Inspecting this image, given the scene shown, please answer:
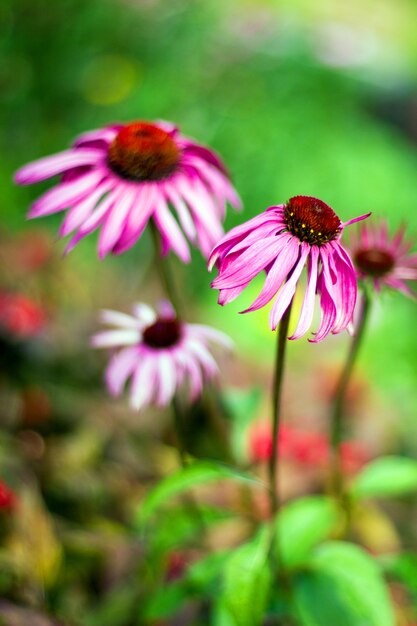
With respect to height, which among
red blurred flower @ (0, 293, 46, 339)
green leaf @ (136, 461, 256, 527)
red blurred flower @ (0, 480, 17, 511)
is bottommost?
red blurred flower @ (0, 480, 17, 511)

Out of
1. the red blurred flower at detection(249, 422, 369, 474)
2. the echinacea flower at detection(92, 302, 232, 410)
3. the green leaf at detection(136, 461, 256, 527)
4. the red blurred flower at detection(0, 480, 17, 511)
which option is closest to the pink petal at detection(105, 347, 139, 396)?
the echinacea flower at detection(92, 302, 232, 410)

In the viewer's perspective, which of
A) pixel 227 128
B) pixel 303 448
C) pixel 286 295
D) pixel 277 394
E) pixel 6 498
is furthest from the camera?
pixel 227 128

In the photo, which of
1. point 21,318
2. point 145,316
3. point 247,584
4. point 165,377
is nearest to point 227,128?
point 21,318

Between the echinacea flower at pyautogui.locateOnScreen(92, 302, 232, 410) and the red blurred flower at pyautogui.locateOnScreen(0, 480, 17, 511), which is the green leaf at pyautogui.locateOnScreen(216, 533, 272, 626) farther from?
the red blurred flower at pyautogui.locateOnScreen(0, 480, 17, 511)

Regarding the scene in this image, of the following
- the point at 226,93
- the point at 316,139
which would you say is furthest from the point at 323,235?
the point at 316,139

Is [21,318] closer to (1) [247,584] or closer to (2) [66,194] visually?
(2) [66,194]
